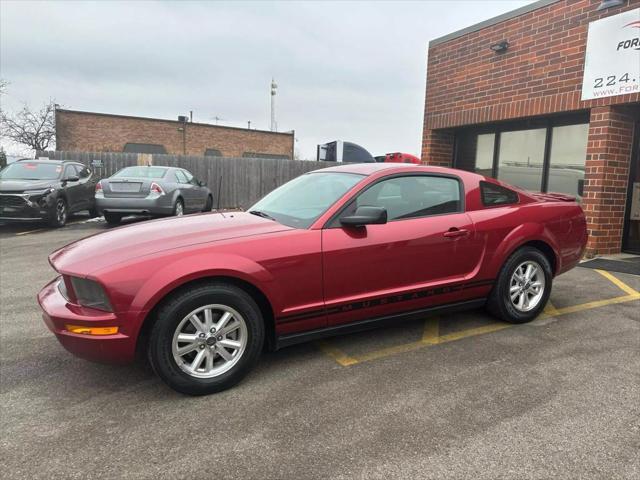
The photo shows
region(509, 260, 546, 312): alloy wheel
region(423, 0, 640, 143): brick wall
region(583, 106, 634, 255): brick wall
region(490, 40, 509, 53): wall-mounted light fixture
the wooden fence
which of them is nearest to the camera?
region(509, 260, 546, 312): alloy wheel

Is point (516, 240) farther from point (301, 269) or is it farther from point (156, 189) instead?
point (156, 189)

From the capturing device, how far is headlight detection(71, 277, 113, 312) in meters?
2.75

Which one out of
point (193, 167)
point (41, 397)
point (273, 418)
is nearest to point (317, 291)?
point (273, 418)

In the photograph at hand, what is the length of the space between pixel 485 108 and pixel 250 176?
1003 cm

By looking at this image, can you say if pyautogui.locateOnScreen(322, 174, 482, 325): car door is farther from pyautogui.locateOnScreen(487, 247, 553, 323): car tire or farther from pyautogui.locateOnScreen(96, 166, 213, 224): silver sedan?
pyautogui.locateOnScreen(96, 166, 213, 224): silver sedan

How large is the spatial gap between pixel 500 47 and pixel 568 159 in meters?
2.43

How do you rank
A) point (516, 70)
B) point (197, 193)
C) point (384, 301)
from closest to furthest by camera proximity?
point (384, 301) < point (516, 70) < point (197, 193)

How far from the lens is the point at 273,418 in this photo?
8.96 ft

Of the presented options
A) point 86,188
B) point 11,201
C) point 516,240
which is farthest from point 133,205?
point 516,240

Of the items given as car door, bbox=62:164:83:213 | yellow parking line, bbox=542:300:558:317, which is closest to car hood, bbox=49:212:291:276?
yellow parking line, bbox=542:300:558:317

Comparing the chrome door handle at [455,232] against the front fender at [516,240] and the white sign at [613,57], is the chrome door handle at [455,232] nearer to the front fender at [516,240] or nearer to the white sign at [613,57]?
the front fender at [516,240]

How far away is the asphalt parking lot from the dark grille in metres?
6.62

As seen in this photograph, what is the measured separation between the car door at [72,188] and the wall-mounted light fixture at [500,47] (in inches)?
378

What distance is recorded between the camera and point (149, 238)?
3.16 metres
